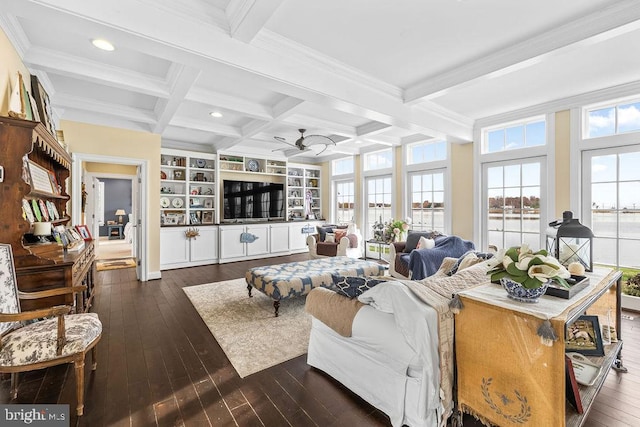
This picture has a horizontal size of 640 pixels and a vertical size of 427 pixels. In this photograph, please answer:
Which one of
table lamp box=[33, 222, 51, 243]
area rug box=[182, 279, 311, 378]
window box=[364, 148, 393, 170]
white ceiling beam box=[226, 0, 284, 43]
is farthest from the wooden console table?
window box=[364, 148, 393, 170]

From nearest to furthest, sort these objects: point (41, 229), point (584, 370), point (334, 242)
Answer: point (584, 370)
point (41, 229)
point (334, 242)

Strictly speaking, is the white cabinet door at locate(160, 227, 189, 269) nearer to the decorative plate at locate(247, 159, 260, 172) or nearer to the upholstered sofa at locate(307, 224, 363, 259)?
the decorative plate at locate(247, 159, 260, 172)

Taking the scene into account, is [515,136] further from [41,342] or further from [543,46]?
[41,342]

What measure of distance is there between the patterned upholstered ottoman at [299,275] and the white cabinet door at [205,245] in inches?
105

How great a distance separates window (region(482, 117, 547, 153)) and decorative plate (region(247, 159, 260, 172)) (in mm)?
5036

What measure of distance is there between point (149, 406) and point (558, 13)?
4.03 meters

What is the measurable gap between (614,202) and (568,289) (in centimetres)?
322

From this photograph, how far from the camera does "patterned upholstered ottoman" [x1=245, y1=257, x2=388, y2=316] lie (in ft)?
10.9

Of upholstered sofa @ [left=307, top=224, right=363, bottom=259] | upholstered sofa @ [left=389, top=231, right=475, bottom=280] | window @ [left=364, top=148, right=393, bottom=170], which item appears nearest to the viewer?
upholstered sofa @ [left=389, top=231, right=475, bottom=280]

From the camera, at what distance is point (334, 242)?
6.17 meters

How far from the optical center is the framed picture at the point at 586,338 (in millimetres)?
1906

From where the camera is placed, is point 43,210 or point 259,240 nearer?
point 43,210

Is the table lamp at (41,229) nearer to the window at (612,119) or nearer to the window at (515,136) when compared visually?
the window at (515,136)

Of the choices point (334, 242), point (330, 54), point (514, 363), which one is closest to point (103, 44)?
point (330, 54)
